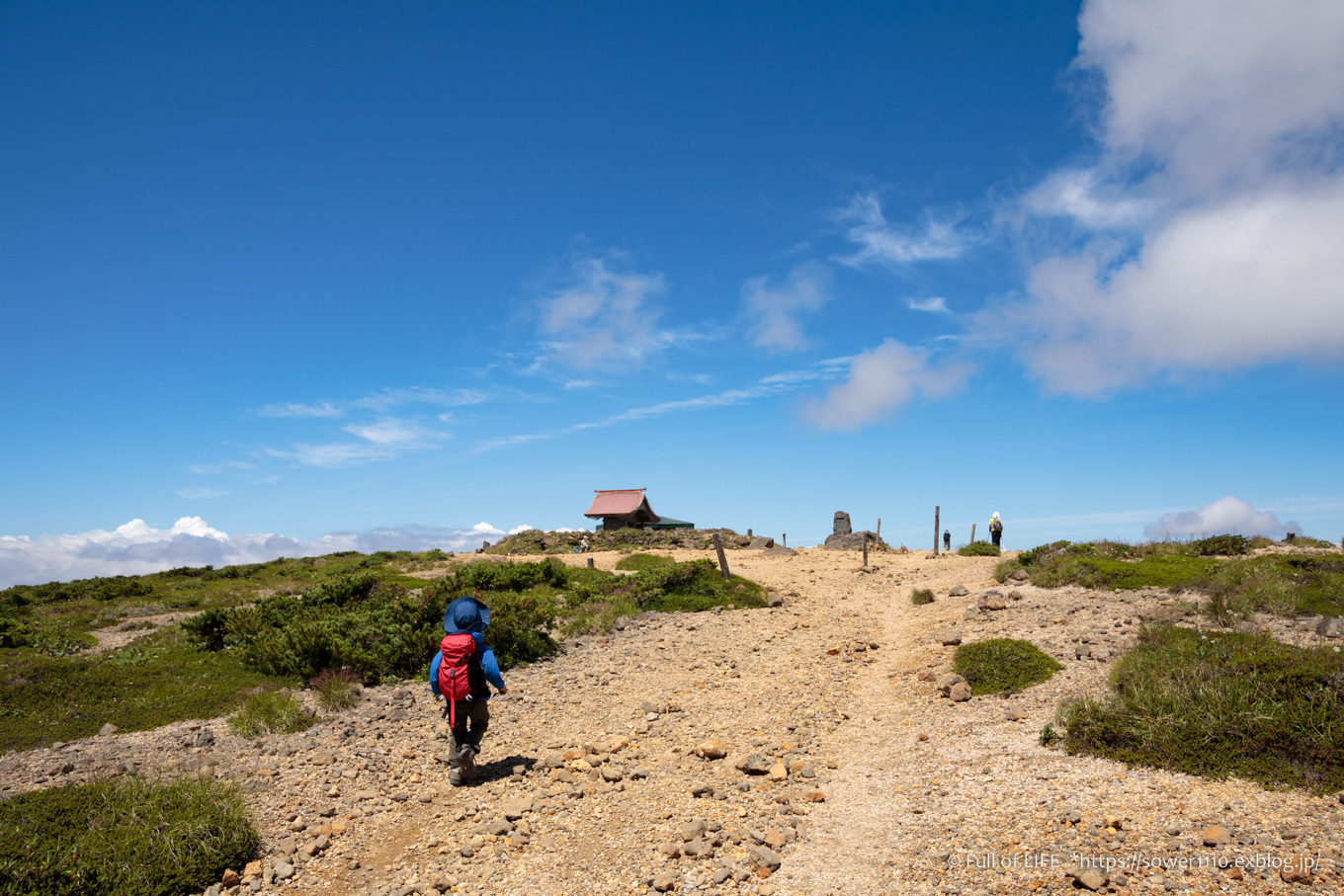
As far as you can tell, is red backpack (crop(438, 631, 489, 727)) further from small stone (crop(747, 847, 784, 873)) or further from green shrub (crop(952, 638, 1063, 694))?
green shrub (crop(952, 638, 1063, 694))

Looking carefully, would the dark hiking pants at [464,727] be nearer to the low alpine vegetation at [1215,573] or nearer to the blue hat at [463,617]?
the blue hat at [463,617]

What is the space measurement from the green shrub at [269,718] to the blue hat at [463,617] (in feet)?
12.0

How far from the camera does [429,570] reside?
31531 mm

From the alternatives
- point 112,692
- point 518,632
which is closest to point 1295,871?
point 518,632

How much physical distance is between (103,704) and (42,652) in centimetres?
622

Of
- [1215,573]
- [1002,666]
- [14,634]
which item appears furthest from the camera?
[14,634]

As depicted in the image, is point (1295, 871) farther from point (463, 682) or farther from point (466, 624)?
point (466, 624)

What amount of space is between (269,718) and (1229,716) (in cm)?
1207

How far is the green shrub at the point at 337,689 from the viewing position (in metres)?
10.9

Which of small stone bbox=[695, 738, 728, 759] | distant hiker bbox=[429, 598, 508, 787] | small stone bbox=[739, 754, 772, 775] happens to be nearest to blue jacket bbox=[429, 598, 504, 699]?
distant hiker bbox=[429, 598, 508, 787]

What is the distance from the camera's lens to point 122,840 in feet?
20.3

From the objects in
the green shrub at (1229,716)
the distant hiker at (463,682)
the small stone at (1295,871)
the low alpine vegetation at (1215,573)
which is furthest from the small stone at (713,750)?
the low alpine vegetation at (1215,573)

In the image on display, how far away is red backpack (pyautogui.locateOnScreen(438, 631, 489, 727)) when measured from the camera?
7.96 m

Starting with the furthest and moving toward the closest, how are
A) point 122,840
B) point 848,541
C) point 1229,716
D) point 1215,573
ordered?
point 848,541
point 1215,573
point 1229,716
point 122,840
